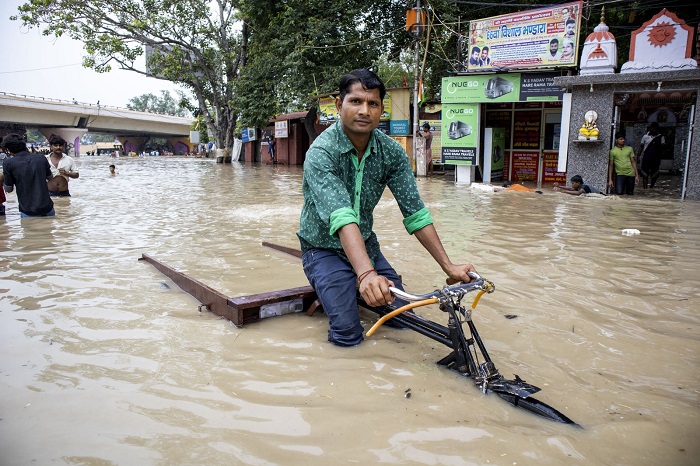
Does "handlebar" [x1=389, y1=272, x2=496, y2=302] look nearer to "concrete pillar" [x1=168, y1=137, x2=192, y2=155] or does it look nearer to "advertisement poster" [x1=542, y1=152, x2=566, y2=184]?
"advertisement poster" [x1=542, y1=152, x2=566, y2=184]

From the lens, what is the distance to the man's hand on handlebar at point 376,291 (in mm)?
2537

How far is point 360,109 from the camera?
3088mm

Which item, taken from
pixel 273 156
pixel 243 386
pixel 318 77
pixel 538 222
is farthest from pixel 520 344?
pixel 273 156

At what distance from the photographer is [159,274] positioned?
5.00m

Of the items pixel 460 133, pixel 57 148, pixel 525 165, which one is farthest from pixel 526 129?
pixel 57 148

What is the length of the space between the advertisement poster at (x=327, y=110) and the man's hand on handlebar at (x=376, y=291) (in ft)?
63.8

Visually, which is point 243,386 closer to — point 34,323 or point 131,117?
point 34,323

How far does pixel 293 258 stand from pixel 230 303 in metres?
2.15

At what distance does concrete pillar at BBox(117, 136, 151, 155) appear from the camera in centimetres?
7169

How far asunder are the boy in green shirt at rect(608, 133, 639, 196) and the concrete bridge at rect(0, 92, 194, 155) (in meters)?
41.6

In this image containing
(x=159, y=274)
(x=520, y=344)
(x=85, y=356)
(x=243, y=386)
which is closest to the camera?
(x=243, y=386)

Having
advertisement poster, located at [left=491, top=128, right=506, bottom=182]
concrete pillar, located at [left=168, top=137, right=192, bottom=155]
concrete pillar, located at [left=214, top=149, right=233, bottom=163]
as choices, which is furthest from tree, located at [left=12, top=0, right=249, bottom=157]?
concrete pillar, located at [left=168, top=137, right=192, bottom=155]

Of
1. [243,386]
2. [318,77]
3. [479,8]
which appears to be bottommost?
[243,386]

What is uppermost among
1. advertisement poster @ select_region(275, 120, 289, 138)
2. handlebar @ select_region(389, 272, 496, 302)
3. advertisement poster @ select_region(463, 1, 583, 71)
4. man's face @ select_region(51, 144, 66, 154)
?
advertisement poster @ select_region(463, 1, 583, 71)
